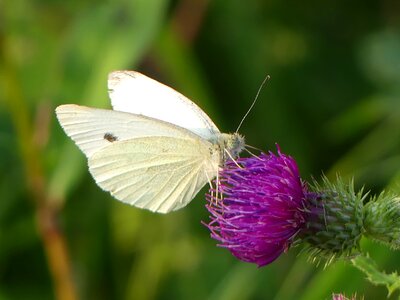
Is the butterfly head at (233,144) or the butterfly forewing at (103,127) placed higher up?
the butterfly head at (233,144)

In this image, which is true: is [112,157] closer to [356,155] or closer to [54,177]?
[54,177]

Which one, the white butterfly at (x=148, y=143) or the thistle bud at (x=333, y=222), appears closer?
the thistle bud at (x=333, y=222)

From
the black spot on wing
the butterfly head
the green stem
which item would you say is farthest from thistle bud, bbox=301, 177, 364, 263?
the black spot on wing

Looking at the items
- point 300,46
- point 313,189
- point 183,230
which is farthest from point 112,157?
point 300,46

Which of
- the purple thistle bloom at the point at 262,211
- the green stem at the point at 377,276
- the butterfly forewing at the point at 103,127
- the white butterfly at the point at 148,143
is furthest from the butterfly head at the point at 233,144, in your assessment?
the green stem at the point at 377,276

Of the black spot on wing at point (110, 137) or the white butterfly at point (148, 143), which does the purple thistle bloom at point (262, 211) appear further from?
the black spot on wing at point (110, 137)

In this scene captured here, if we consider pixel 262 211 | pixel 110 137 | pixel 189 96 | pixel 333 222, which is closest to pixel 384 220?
pixel 333 222
